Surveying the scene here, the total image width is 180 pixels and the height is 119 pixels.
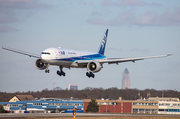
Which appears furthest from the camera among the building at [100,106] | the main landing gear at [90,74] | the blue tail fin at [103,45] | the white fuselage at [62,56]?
the building at [100,106]

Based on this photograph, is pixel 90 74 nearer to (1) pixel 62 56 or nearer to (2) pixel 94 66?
(2) pixel 94 66

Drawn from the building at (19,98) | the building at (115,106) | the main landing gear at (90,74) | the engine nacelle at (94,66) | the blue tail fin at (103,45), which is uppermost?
the blue tail fin at (103,45)

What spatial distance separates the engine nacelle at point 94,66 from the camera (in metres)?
88.4

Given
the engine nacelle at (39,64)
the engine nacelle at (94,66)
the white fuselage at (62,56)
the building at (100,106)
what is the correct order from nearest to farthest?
the white fuselage at (62,56), the engine nacelle at (39,64), the engine nacelle at (94,66), the building at (100,106)

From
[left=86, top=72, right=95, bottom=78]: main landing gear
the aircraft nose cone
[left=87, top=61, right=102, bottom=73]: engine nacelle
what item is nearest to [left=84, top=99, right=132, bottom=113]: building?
[left=86, top=72, right=95, bottom=78]: main landing gear

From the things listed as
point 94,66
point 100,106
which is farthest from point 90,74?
point 100,106

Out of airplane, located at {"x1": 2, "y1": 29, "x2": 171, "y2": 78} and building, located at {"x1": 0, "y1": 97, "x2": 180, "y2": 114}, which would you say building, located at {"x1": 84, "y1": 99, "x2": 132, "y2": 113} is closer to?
building, located at {"x1": 0, "y1": 97, "x2": 180, "y2": 114}

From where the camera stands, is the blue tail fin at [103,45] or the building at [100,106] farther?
the building at [100,106]

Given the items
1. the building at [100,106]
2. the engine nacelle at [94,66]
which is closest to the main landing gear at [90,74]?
the engine nacelle at [94,66]

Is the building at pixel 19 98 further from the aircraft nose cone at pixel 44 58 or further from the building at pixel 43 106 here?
the aircraft nose cone at pixel 44 58

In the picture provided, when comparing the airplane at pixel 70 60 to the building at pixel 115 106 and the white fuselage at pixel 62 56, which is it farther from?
the building at pixel 115 106

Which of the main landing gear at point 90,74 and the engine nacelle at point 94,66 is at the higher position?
the engine nacelle at point 94,66

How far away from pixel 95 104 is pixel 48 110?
25.1m

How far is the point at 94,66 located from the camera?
293ft
